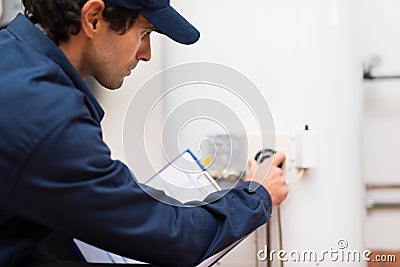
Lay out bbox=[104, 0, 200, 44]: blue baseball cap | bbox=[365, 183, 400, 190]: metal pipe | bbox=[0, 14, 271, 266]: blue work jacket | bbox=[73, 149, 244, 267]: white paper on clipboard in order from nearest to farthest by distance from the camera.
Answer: bbox=[0, 14, 271, 266]: blue work jacket → bbox=[104, 0, 200, 44]: blue baseball cap → bbox=[73, 149, 244, 267]: white paper on clipboard → bbox=[365, 183, 400, 190]: metal pipe

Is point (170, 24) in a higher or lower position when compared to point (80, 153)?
higher

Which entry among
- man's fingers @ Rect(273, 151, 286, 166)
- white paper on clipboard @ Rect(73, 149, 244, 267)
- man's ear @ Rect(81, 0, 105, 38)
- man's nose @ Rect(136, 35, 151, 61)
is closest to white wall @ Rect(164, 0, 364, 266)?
man's fingers @ Rect(273, 151, 286, 166)

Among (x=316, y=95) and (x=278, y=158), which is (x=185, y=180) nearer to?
(x=278, y=158)

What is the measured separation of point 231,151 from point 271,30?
0.88 ft

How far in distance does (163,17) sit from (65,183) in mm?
276

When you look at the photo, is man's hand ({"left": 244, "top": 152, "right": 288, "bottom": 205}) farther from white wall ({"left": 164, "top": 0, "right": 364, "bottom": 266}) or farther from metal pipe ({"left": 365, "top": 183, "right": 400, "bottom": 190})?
metal pipe ({"left": 365, "top": 183, "right": 400, "bottom": 190})

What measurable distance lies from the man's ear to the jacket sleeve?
0.48ft

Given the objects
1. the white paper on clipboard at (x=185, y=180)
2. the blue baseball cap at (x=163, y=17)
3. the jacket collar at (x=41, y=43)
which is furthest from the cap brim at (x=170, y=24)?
the white paper on clipboard at (x=185, y=180)

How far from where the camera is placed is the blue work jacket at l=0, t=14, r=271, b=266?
0.60m

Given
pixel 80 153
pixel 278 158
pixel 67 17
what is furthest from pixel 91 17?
pixel 278 158

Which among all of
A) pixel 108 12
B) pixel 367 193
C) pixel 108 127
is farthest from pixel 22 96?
pixel 367 193

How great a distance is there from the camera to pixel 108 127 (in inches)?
44.7

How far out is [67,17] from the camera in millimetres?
719

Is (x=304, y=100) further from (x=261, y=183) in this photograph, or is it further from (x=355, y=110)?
(x=261, y=183)
